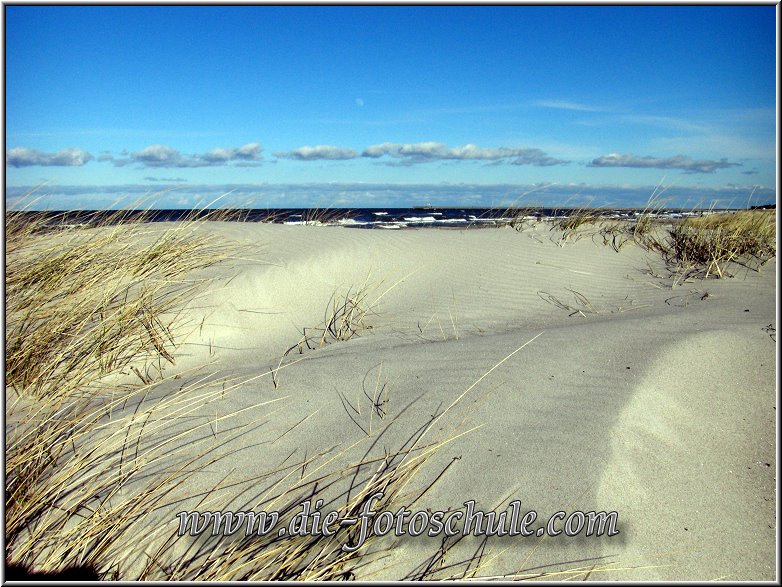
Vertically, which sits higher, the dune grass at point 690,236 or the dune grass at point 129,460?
the dune grass at point 690,236

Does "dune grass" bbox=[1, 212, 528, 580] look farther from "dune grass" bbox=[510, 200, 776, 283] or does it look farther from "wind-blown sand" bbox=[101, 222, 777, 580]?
"dune grass" bbox=[510, 200, 776, 283]

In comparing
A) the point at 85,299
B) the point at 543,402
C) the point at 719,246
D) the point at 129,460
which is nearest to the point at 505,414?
the point at 543,402

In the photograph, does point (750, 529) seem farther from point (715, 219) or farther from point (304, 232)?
point (715, 219)

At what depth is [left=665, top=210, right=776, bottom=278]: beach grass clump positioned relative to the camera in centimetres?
527

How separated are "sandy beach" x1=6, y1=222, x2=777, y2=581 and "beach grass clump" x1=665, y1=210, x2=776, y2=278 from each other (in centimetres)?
96

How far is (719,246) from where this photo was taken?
5.31 meters

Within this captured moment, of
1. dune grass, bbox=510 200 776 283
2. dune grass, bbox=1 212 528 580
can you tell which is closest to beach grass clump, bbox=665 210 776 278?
dune grass, bbox=510 200 776 283

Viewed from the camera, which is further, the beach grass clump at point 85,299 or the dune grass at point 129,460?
the beach grass clump at point 85,299

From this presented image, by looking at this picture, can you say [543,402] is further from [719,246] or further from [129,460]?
[719,246]

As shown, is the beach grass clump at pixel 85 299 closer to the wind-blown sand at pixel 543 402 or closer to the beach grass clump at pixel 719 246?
the wind-blown sand at pixel 543 402

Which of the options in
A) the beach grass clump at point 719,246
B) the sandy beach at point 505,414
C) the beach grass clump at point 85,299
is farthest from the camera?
the beach grass clump at point 719,246

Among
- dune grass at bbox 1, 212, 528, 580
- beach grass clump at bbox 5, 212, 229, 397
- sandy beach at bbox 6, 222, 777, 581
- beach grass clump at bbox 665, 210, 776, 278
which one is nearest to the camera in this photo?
dune grass at bbox 1, 212, 528, 580

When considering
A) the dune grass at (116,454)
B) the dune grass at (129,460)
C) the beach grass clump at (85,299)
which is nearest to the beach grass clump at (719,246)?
the dune grass at (129,460)

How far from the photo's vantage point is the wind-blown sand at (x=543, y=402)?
1.72 meters
